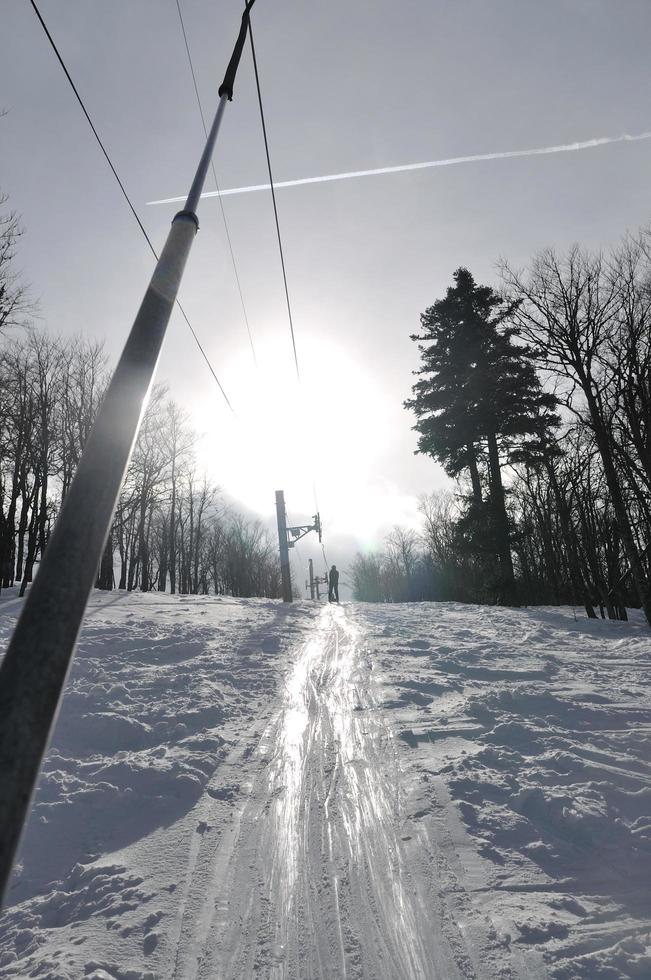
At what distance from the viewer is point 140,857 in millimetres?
2891

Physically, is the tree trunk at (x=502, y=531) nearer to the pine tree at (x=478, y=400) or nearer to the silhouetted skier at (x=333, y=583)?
the pine tree at (x=478, y=400)

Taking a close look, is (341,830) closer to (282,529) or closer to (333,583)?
(282,529)

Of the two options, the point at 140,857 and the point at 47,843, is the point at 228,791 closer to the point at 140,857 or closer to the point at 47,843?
the point at 140,857

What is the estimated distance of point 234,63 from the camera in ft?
12.0

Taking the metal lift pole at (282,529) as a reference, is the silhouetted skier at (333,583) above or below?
below

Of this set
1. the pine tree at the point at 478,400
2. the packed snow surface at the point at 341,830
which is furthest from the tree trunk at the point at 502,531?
the packed snow surface at the point at 341,830

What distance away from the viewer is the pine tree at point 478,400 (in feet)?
60.4

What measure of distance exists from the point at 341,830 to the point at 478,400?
1859 cm

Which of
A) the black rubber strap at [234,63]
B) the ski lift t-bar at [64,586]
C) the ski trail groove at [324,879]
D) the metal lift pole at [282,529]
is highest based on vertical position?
the black rubber strap at [234,63]

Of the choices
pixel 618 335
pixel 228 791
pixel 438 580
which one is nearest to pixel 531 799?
pixel 228 791

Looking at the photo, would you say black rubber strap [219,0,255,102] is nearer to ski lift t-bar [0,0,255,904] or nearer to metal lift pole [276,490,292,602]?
ski lift t-bar [0,0,255,904]

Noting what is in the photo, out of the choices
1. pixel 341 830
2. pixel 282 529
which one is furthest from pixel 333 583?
pixel 341 830

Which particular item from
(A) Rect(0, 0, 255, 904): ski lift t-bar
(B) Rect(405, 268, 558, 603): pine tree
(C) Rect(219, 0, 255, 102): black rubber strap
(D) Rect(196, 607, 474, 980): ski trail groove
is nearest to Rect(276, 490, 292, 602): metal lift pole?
(B) Rect(405, 268, 558, 603): pine tree

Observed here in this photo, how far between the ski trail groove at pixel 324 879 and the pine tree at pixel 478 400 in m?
15.2
